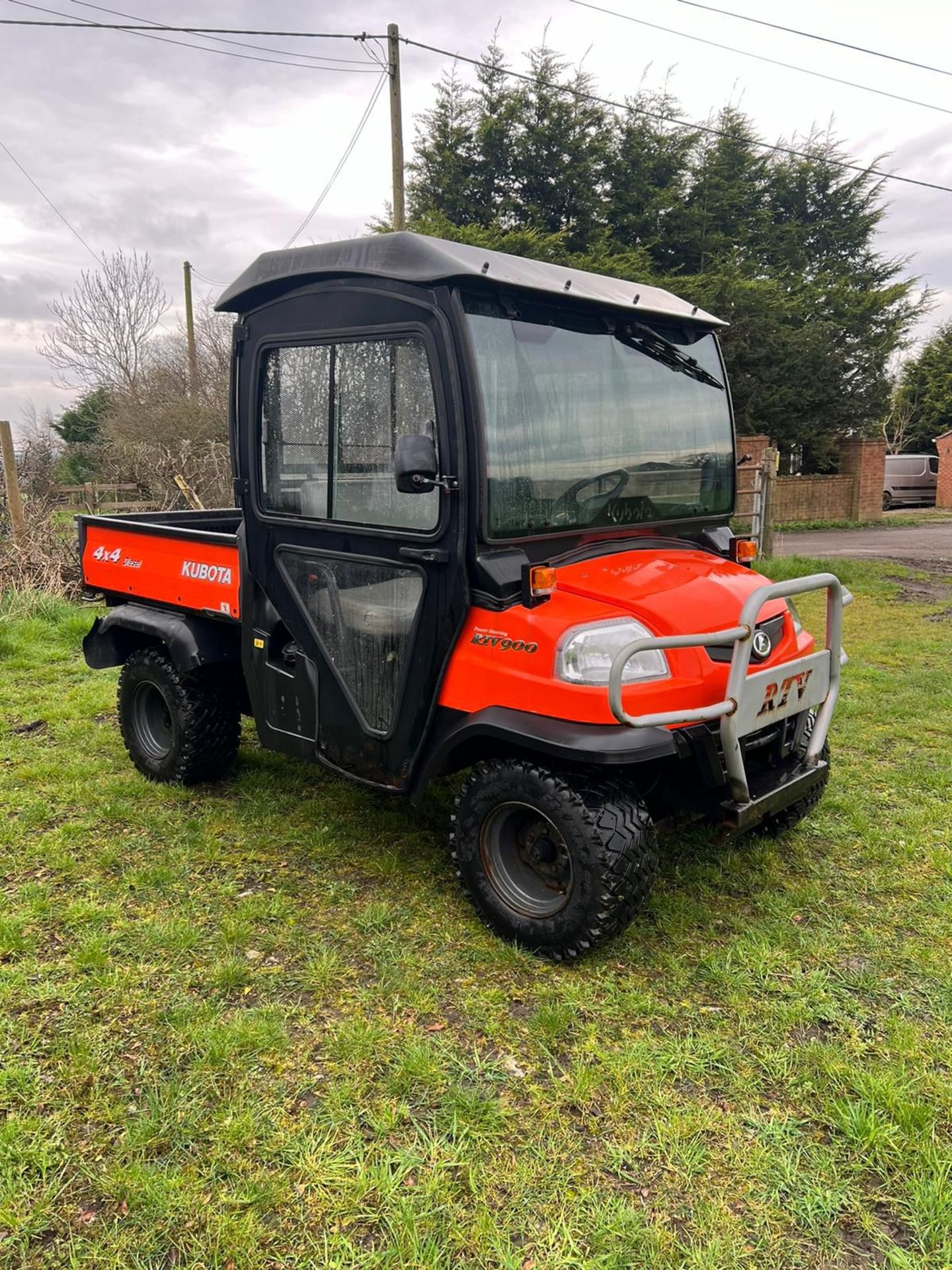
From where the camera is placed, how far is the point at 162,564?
4.30 m

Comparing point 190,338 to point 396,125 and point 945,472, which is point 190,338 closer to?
point 396,125

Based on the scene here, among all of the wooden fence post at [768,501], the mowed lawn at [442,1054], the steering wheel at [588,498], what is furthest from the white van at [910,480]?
the steering wheel at [588,498]

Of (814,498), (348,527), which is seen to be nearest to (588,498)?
(348,527)

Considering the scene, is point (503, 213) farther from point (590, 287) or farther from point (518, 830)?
point (518, 830)

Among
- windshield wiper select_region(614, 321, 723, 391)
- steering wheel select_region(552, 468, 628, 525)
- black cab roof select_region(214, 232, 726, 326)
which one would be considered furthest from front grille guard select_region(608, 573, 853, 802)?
black cab roof select_region(214, 232, 726, 326)

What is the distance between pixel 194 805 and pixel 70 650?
3.80 m

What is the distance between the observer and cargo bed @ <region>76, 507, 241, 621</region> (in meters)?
3.93

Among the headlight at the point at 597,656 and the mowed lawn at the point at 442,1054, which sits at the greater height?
the headlight at the point at 597,656

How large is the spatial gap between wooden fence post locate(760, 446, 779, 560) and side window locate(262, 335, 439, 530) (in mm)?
7874

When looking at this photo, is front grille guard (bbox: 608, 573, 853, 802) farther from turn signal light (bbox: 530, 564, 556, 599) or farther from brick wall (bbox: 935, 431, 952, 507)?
brick wall (bbox: 935, 431, 952, 507)

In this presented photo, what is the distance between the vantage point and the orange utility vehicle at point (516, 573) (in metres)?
2.73

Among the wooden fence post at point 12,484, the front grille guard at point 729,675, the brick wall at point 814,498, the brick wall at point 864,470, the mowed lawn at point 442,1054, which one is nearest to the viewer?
the mowed lawn at point 442,1054

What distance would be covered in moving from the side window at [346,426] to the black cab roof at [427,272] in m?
0.24

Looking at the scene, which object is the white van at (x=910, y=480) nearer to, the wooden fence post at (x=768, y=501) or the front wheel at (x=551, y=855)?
the wooden fence post at (x=768, y=501)
